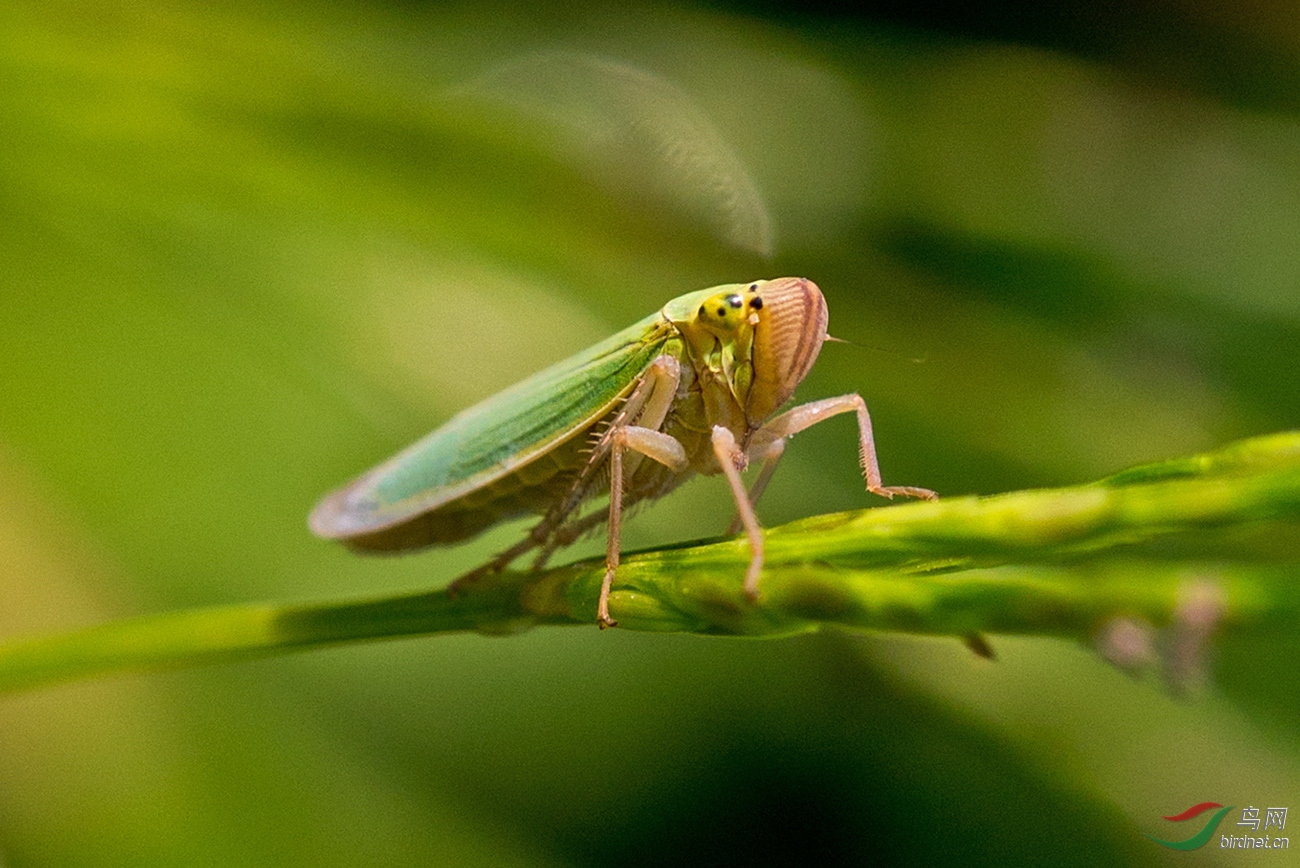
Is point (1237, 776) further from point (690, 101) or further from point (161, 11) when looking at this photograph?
point (161, 11)

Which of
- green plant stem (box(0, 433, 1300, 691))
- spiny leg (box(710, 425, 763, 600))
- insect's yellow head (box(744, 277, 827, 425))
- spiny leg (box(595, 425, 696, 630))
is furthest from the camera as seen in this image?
insect's yellow head (box(744, 277, 827, 425))

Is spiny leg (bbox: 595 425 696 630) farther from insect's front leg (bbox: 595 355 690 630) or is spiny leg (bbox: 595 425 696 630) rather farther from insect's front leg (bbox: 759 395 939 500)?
insect's front leg (bbox: 759 395 939 500)

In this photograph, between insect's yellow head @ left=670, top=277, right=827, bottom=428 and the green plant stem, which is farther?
insect's yellow head @ left=670, top=277, right=827, bottom=428

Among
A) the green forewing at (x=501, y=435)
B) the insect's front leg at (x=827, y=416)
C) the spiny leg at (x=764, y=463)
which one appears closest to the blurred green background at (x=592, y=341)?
the insect's front leg at (x=827, y=416)

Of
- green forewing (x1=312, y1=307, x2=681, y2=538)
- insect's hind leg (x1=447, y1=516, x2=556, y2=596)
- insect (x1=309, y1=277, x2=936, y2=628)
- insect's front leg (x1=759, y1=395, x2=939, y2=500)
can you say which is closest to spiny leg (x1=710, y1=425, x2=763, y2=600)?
insect (x1=309, y1=277, x2=936, y2=628)

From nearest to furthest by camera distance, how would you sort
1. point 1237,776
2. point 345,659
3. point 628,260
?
point 1237,776, point 345,659, point 628,260

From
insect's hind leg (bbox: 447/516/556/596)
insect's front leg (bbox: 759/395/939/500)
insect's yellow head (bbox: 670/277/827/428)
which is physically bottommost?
insect's hind leg (bbox: 447/516/556/596)

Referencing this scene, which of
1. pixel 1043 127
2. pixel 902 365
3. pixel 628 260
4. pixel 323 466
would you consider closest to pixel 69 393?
pixel 323 466
